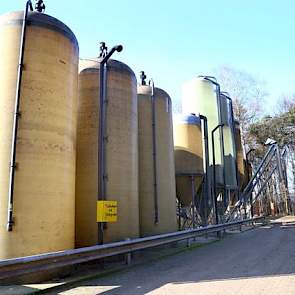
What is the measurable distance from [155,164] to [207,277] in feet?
21.5

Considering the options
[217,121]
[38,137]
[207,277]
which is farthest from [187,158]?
[38,137]

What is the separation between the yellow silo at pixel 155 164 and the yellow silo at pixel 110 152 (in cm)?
215

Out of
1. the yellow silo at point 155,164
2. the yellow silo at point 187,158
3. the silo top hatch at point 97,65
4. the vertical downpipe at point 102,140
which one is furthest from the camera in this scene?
the yellow silo at point 187,158

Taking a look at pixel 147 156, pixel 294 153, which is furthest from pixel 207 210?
pixel 294 153

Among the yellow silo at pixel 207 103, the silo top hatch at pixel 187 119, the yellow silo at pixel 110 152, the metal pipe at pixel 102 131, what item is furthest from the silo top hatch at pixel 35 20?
the yellow silo at pixel 207 103

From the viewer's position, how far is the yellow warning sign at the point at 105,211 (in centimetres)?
895

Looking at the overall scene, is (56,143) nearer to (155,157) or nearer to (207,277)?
(207,277)

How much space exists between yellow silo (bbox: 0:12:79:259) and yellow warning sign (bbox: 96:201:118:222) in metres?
0.67

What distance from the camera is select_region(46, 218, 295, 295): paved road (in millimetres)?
6582

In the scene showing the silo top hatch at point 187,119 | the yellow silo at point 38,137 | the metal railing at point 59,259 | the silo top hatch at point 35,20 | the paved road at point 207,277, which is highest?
the silo top hatch at point 187,119

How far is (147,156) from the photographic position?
45.1ft

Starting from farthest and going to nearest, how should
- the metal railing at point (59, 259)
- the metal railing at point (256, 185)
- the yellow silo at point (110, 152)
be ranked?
the metal railing at point (256, 185), the yellow silo at point (110, 152), the metal railing at point (59, 259)

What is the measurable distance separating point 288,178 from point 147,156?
1532 inches

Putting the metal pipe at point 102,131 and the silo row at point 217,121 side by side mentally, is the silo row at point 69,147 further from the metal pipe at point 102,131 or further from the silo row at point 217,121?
the silo row at point 217,121
